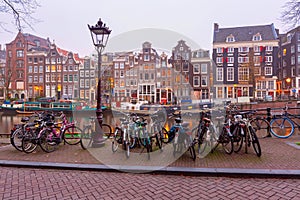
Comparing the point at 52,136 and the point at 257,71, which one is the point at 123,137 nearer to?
the point at 52,136

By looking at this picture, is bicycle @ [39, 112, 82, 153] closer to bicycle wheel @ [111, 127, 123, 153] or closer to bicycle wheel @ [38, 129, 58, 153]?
bicycle wheel @ [38, 129, 58, 153]

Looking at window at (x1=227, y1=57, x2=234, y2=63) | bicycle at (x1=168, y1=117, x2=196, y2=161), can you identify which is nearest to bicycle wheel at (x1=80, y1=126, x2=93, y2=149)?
bicycle at (x1=168, y1=117, x2=196, y2=161)

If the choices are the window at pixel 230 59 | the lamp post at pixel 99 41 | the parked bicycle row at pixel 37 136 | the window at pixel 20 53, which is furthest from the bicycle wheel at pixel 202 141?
the window at pixel 20 53

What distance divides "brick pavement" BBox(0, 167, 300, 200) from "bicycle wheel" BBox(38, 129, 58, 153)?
1.51 metres

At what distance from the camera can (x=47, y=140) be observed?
618 cm

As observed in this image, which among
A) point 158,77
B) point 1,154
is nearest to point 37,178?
point 1,154

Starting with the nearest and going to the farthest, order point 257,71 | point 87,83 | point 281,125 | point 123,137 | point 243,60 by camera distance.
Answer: point 123,137 → point 281,125 → point 257,71 → point 243,60 → point 87,83

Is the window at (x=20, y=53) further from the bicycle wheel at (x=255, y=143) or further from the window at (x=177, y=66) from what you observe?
the bicycle wheel at (x=255, y=143)

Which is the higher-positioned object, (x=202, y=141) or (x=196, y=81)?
(x=196, y=81)

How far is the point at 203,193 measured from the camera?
364 centimetres

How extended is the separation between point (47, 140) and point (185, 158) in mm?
3863

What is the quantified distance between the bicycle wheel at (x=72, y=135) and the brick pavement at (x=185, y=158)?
0.66m

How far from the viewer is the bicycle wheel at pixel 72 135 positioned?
7.05 m

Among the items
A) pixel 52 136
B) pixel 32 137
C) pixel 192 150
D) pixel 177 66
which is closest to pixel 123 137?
pixel 192 150
